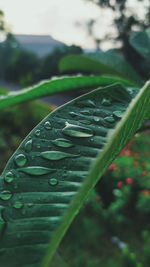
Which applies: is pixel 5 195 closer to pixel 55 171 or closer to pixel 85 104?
pixel 55 171

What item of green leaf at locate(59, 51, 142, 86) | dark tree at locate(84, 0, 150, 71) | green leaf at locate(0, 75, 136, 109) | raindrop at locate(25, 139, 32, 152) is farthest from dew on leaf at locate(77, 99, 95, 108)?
dark tree at locate(84, 0, 150, 71)

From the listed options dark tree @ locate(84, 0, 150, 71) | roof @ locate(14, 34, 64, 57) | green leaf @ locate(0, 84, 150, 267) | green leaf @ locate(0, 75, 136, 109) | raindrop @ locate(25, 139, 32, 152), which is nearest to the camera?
green leaf @ locate(0, 84, 150, 267)

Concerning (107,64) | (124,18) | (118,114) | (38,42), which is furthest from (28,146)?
(38,42)

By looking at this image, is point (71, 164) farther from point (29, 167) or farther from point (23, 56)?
point (23, 56)

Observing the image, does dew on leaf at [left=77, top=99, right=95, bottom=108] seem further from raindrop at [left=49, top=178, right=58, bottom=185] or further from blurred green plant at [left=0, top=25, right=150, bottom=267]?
raindrop at [left=49, top=178, right=58, bottom=185]

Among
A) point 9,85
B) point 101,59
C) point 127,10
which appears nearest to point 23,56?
point 9,85
